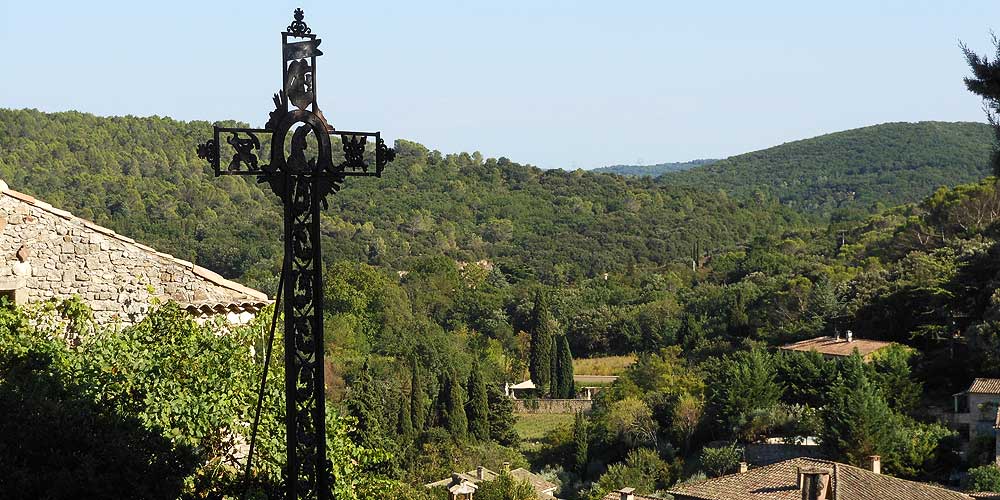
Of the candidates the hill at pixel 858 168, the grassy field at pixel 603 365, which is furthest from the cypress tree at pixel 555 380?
the hill at pixel 858 168

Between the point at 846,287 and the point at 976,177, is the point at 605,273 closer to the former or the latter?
the point at 846,287

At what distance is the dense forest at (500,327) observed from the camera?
27.9 ft

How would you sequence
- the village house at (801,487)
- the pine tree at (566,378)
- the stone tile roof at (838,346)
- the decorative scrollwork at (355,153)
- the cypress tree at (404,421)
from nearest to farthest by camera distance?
the decorative scrollwork at (355,153), the village house at (801,487), the cypress tree at (404,421), the stone tile roof at (838,346), the pine tree at (566,378)

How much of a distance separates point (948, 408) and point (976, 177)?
98500 mm

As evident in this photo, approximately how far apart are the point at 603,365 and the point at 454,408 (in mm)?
17032

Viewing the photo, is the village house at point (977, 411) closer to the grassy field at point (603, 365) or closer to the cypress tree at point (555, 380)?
the cypress tree at point (555, 380)

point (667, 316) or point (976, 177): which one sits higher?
point (976, 177)

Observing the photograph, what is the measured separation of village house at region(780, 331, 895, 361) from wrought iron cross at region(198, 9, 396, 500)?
32.4 metres

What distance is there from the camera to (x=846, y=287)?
46219 mm

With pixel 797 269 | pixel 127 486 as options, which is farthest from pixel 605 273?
pixel 127 486

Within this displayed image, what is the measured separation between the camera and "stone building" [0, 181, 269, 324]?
340 inches

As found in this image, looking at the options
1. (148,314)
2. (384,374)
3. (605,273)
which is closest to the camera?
(148,314)

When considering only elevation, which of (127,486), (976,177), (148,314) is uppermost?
(976,177)

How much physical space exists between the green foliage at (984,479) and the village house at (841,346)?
35.7ft
